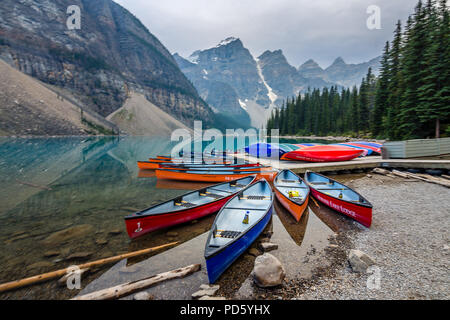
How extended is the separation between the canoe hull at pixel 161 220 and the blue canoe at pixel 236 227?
138cm

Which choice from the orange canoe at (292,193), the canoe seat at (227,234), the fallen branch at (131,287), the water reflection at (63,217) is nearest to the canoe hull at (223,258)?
the canoe seat at (227,234)

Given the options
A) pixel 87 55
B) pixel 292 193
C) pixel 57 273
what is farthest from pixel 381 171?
pixel 87 55

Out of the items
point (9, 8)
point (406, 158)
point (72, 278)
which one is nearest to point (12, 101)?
point (9, 8)

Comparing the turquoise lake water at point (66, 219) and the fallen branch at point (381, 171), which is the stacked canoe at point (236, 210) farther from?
the fallen branch at point (381, 171)

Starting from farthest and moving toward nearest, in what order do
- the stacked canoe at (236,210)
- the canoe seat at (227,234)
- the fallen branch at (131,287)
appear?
1. the canoe seat at (227,234)
2. the stacked canoe at (236,210)
3. the fallen branch at (131,287)

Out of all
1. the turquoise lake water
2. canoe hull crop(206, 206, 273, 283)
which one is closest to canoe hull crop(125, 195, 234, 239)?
the turquoise lake water

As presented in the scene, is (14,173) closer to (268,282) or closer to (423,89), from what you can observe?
(268,282)

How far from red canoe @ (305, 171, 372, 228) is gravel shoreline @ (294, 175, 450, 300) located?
2.18 feet

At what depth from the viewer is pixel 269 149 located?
22.2 metres

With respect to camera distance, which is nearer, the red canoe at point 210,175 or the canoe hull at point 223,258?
the canoe hull at point 223,258

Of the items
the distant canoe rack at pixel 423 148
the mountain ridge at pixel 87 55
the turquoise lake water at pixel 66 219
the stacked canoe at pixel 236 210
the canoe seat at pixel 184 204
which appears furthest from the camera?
the mountain ridge at pixel 87 55

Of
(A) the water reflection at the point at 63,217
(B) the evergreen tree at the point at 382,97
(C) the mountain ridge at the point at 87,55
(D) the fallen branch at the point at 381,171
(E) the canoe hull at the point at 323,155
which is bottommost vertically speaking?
(A) the water reflection at the point at 63,217

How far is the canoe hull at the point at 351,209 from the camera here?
7574 mm

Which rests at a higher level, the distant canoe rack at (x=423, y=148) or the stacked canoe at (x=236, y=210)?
the distant canoe rack at (x=423, y=148)
